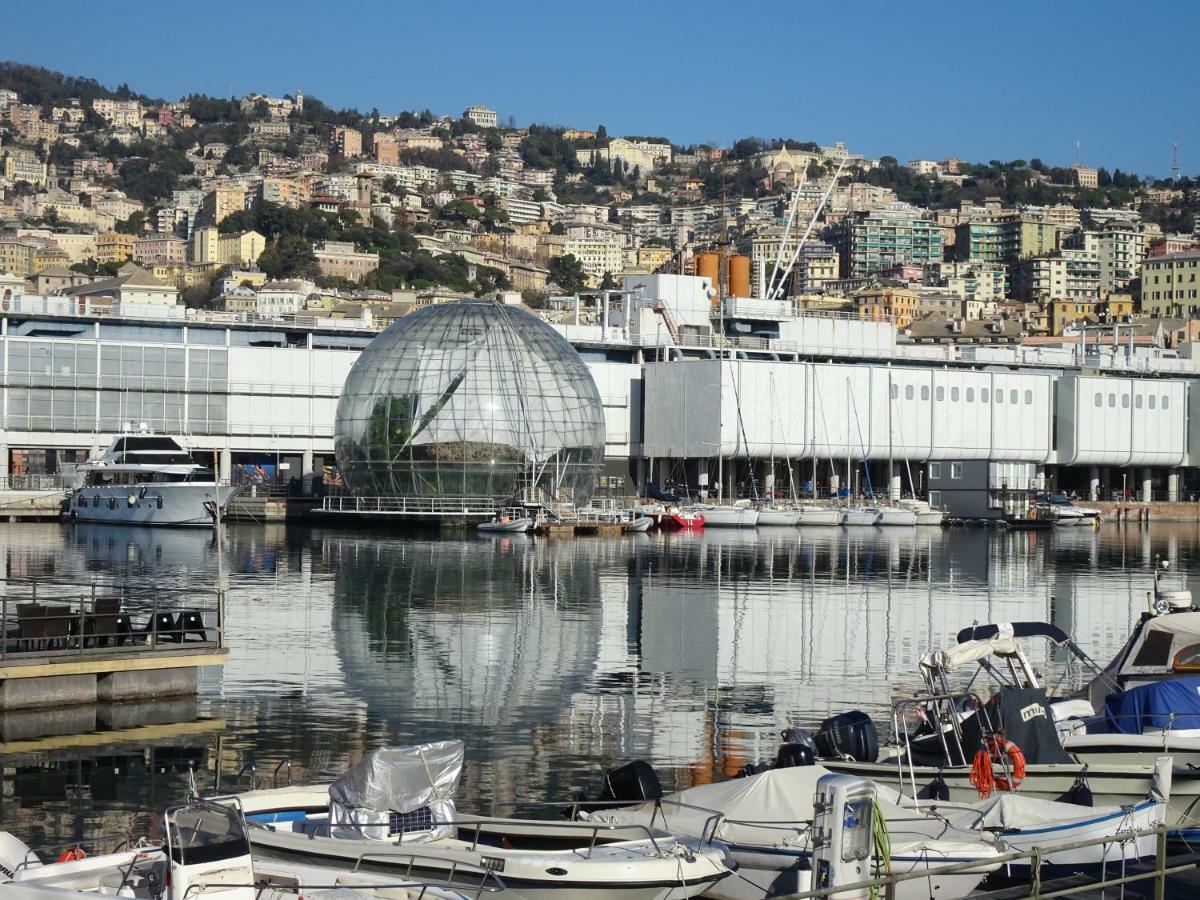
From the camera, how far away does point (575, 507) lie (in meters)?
93.0

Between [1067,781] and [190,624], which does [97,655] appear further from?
[1067,781]

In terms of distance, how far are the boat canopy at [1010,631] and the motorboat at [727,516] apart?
69209 mm

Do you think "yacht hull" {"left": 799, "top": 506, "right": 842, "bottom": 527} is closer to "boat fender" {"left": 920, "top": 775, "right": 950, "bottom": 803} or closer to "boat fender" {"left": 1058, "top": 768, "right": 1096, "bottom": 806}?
"boat fender" {"left": 1058, "top": 768, "right": 1096, "bottom": 806}

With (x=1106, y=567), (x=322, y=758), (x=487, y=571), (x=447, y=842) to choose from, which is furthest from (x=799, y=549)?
(x=447, y=842)

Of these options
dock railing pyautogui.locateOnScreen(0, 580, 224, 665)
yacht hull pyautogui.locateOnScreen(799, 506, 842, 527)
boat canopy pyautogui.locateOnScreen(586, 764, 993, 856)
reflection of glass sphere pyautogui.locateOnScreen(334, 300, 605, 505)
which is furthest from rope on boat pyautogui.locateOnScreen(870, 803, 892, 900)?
yacht hull pyautogui.locateOnScreen(799, 506, 842, 527)

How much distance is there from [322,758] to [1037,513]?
300ft

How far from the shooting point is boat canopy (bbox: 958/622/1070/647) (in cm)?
2528

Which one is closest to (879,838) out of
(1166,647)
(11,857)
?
(11,857)

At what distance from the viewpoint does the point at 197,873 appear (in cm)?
1446

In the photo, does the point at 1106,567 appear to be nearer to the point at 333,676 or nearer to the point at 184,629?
the point at 333,676

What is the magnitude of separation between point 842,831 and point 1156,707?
9845 mm

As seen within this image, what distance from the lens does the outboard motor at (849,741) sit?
2297 cm

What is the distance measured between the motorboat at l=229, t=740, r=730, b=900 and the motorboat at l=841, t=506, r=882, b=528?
8589cm

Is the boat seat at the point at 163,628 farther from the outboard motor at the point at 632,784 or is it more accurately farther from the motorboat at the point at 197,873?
the motorboat at the point at 197,873
